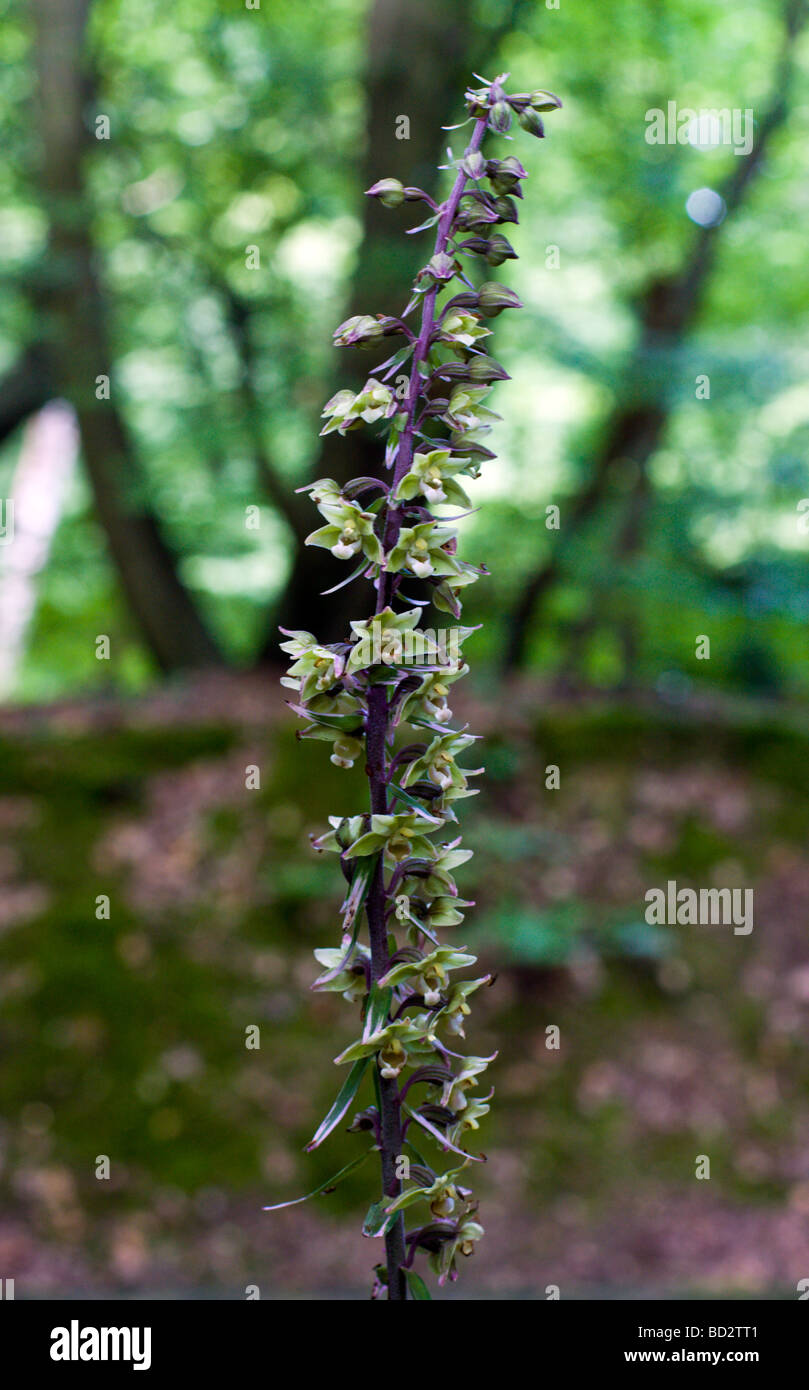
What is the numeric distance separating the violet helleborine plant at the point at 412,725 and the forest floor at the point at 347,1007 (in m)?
3.99

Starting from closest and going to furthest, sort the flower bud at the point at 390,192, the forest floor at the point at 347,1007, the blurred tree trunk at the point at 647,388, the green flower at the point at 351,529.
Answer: the green flower at the point at 351,529
the flower bud at the point at 390,192
the forest floor at the point at 347,1007
the blurred tree trunk at the point at 647,388

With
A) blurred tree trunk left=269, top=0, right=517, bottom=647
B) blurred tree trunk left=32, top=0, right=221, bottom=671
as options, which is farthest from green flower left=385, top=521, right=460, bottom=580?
blurred tree trunk left=32, top=0, right=221, bottom=671

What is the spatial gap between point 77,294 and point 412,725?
7.28 meters

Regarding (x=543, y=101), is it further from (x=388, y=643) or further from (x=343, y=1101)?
(x=343, y=1101)

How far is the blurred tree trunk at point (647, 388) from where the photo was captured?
7.61 metres

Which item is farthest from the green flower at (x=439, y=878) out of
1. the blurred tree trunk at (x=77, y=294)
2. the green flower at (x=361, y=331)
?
the blurred tree trunk at (x=77, y=294)

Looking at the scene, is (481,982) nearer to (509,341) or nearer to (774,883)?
(774,883)

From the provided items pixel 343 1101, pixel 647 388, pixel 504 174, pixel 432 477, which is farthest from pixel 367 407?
pixel 647 388

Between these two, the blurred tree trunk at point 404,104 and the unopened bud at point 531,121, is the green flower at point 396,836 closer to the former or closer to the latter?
the unopened bud at point 531,121

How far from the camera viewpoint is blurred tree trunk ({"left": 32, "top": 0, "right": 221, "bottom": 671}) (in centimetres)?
Answer: 749

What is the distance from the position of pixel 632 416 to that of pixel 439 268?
733 cm

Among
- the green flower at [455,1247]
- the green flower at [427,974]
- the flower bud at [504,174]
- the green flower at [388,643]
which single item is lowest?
the green flower at [455,1247]

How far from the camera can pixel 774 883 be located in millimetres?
6922

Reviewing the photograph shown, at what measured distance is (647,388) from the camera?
7000 mm
